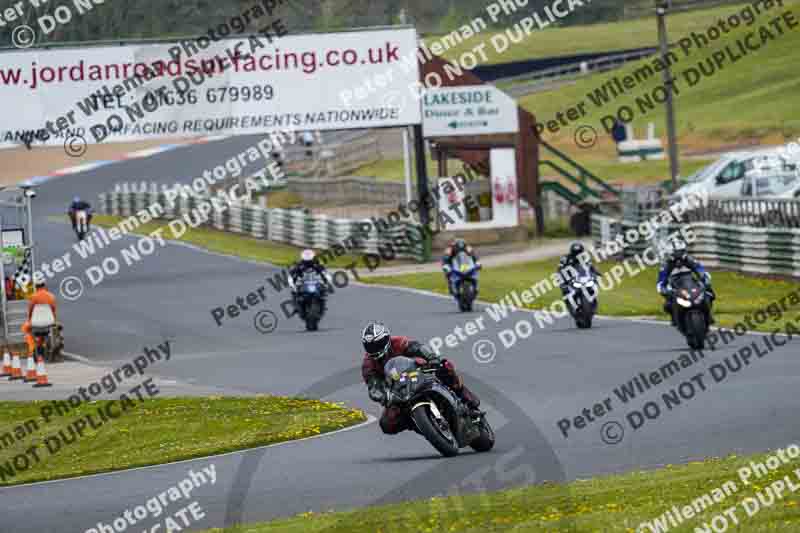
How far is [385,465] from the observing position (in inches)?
541

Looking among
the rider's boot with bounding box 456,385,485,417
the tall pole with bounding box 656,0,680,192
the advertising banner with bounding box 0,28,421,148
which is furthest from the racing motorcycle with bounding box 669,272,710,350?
the advertising banner with bounding box 0,28,421,148

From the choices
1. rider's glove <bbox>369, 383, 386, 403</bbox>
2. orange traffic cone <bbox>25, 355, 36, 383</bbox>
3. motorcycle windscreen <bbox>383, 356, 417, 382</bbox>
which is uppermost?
motorcycle windscreen <bbox>383, 356, 417, 382</bbox>

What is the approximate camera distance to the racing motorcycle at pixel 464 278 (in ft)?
94.8

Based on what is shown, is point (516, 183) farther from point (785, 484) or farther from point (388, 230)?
point (785, 484)

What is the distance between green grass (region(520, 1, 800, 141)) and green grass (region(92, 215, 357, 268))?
1928cm

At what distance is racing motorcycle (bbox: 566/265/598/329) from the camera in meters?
25.0

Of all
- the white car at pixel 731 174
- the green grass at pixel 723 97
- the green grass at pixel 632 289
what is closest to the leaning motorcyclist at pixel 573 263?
the green grass at pixel 632 289

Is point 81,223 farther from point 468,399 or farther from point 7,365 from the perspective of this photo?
point 468,399

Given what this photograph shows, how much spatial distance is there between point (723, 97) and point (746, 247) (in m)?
40.0

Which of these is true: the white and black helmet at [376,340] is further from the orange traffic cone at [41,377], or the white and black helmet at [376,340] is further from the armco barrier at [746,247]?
the armco barrier at [746,247]

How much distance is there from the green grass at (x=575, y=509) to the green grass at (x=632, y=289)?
13.2 m

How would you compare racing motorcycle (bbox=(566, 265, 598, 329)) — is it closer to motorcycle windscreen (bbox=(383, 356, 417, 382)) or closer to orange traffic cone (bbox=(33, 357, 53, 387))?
orange traffic cone (bbox=(33, 357, 53, 387))

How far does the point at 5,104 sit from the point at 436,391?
27.3 meters

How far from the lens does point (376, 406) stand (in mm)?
18734
